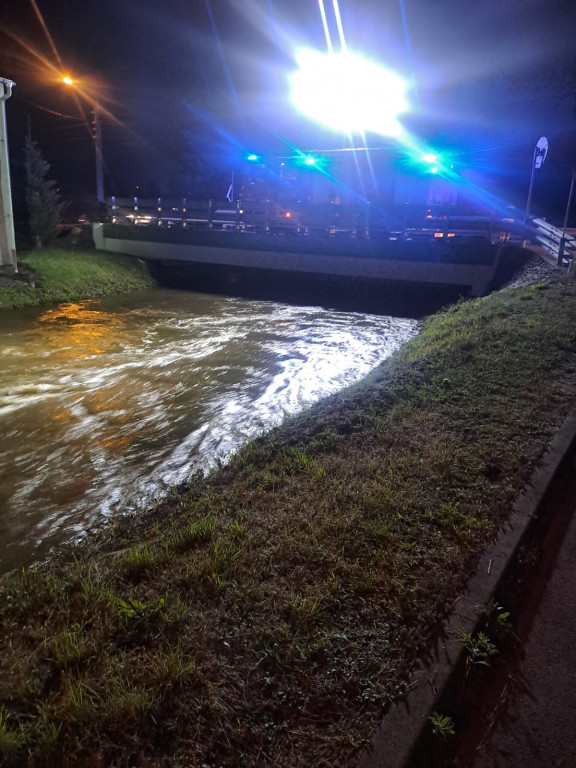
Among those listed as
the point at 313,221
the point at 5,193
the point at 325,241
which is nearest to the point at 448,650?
the point at 5,193

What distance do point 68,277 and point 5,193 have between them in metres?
4.77

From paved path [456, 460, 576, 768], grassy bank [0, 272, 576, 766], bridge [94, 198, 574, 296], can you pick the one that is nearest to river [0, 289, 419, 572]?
grassy bank [0, 272, 576, 766]

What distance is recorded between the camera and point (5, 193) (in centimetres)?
1573

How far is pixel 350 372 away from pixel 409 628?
8276 mm

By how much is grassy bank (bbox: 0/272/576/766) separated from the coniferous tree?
21.1 meters

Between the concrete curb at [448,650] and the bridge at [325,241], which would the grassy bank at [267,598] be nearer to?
the concrete curb at [448,650]

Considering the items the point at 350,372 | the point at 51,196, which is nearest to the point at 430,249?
the point at 350,372

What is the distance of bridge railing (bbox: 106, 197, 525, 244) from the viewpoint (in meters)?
20.6

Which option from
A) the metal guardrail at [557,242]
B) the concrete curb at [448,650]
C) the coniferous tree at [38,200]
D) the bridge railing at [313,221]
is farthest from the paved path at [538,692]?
the coniferous tree at [38,200]

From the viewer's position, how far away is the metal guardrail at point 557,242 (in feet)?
51.9

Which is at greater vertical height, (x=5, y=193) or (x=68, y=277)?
(x=5, y=193)

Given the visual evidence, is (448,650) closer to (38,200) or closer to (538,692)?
(538,692)

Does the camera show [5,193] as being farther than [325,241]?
No

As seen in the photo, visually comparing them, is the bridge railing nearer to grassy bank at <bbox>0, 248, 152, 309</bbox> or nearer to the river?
grassy bank at <bbox>0, 248, 152, 309</bbox>
